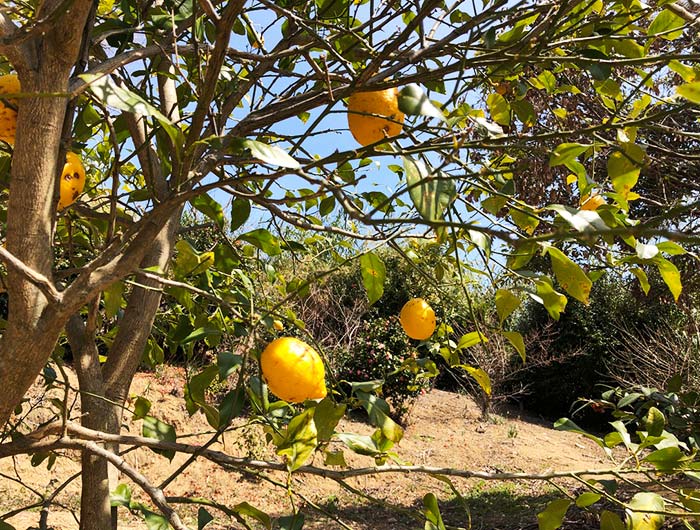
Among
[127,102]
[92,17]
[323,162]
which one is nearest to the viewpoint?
[127,102]

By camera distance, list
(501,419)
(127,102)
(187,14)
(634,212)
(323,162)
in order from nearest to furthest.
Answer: (127,102), (323,162), (187,14), (634,212), (501,419)

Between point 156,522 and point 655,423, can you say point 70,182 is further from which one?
point 655,423

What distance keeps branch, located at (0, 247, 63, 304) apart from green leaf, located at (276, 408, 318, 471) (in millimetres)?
321

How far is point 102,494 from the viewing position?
1.01 meters

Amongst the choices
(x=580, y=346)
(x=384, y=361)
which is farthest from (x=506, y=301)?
Result: (x=580, y=346)

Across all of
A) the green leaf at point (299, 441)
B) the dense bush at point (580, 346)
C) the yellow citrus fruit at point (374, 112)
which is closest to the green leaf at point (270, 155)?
the yellow citrus fruit at point (374, 112)

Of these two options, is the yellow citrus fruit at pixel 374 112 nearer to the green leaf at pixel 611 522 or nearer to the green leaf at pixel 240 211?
the green leaf at pixel 240 211

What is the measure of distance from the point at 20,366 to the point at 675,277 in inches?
33.2

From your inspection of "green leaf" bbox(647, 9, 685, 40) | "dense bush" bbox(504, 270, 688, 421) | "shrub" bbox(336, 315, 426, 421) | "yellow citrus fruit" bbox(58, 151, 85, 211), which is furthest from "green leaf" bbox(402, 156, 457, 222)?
"dense bush" bbox(504, 270, 688, 421)

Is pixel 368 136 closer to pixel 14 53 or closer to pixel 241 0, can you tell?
pixel 241 0

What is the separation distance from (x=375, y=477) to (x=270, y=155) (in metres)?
4.01

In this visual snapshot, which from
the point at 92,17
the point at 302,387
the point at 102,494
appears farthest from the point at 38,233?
the point at 102,494

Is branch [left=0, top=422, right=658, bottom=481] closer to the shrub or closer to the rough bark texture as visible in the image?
the rough bark texture

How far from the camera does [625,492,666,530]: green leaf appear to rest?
79cm
